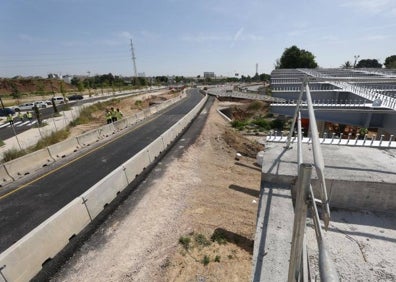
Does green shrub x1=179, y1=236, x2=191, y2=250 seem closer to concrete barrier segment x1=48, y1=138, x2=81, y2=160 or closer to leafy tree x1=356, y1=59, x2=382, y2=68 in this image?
concrete barrier segment x1=48, y1=138, x2=81, y2=160

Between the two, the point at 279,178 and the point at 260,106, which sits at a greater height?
the point at 279,178

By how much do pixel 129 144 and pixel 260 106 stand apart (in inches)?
1229

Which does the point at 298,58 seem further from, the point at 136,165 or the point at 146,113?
the point at 136,165

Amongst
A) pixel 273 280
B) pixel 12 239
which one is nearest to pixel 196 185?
pixel 12 239

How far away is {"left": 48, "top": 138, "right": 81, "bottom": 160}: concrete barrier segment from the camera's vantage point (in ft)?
52.5

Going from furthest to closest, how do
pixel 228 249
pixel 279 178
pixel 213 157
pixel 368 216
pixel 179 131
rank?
pixel 179 131 < pixel 213 157 < pixel 228 249 < pixel 279 178 < pixel 368 216

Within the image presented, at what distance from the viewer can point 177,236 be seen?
8.16m

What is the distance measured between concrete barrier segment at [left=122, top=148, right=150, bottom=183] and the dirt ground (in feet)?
4.10

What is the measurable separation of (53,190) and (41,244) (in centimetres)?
504

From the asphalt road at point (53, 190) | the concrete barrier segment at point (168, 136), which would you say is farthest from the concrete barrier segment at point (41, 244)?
the concrete barrier segment at point (168, 136)

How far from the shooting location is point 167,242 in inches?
309

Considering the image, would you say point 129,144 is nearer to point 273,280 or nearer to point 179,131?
point 179,131

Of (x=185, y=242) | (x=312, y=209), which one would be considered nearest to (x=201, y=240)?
(x=185, y=242)

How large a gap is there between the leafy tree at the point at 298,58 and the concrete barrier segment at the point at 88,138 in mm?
86555
